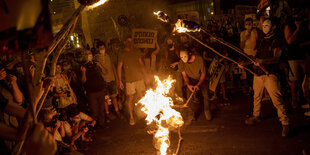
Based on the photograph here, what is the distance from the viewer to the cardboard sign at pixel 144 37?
956 centimetres

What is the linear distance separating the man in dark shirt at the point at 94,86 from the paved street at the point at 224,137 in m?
0.63

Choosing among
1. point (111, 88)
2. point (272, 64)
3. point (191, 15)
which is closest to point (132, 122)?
point (111, 88)

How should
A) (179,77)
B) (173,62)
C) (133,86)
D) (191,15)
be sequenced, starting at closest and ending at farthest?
(133,86)
(179,77)
(173,62)
(191,15)

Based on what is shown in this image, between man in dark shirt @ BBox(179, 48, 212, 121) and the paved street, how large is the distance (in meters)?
0.72

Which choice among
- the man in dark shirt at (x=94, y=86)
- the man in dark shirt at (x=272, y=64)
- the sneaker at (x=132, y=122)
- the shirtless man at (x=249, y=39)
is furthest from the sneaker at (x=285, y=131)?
the man in dark shirt at (x=94, y=86)

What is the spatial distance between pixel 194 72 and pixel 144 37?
11.2ft

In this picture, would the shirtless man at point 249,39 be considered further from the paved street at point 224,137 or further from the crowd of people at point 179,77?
the paved street at point 224,137

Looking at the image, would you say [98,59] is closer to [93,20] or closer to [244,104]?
[244,104]

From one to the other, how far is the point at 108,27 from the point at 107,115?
6890 millimetres

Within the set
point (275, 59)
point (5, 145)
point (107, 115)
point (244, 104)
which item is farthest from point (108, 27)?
point (5, 145)

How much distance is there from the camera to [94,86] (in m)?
7.30

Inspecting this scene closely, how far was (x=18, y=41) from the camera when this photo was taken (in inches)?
85.4

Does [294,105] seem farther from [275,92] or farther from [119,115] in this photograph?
[119,115]

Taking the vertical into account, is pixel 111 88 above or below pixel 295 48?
below
